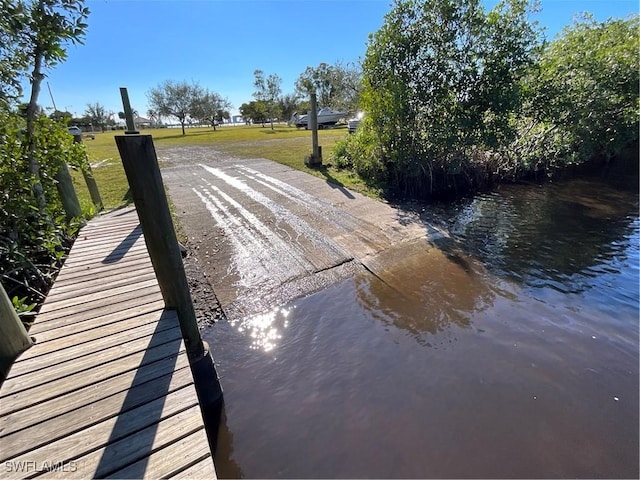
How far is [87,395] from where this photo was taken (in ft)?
5.74

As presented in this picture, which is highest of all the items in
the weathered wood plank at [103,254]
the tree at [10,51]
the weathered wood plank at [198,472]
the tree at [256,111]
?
the tree at [256,111]

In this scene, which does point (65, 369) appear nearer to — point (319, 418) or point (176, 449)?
point (176, 449)

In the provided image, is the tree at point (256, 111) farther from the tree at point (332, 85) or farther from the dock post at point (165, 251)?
the dock post at point (165, 251)

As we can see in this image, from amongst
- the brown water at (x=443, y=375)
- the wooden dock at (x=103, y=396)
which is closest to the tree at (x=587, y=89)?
the brown water at (x=443, y=375)

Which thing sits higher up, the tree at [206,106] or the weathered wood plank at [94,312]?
the tree at [206,106]

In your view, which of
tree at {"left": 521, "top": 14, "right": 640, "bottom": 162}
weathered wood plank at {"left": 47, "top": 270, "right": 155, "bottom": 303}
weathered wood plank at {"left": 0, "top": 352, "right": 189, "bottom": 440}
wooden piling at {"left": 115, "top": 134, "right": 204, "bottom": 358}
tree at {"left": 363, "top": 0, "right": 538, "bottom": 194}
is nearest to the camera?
weathered wood plank at {"left": 0, "top": 352, "right": 189, "bottom": 440}

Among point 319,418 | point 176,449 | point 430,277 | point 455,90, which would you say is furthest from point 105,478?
point 455,90

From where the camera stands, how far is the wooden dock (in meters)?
1.42

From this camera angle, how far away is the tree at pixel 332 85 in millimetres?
33156

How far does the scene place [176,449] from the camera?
1482mm

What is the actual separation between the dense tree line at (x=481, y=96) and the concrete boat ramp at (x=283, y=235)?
6.97 ft

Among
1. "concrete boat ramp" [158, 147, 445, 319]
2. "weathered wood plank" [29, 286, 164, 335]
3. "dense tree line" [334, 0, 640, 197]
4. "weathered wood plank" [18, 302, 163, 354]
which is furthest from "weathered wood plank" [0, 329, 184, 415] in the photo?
"dense tree line" [334, 0, 640, 197]

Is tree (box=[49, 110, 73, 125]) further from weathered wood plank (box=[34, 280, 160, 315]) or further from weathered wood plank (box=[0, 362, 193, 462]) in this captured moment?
weathered wood plank (box=[0, 362, 193, 462])

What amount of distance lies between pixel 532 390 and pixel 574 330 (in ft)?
3.91
